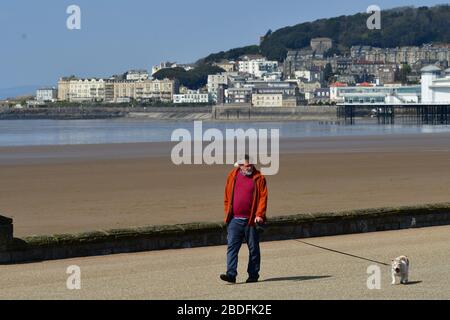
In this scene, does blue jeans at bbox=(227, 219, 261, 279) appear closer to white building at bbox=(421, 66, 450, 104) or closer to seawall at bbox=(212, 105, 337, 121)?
white building at bbox=(421, 66, 450, 104)

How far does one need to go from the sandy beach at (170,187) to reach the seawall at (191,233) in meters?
2.55

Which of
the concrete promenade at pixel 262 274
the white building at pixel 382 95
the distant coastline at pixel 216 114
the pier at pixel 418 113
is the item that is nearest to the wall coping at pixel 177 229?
the concrete promenade at pixel 262 274

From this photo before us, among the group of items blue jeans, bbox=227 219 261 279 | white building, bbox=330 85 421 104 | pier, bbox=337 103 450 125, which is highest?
blue jeans, bbox=227 219 261 279

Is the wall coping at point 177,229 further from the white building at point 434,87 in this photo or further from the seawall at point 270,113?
the seawall at point 270,113

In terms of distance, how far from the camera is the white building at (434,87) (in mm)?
120875

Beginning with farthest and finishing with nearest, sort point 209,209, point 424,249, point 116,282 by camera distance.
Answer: point 209,209 < point 424,249 < point 116,282

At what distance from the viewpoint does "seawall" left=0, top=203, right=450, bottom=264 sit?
11188 millimetres

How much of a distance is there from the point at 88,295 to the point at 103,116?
606 ft

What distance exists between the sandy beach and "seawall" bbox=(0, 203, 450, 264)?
2.55 metres

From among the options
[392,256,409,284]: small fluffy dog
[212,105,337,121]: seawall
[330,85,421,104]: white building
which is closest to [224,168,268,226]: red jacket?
[392,256,409,284]: small fluffy dog

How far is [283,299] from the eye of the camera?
29.0 feet

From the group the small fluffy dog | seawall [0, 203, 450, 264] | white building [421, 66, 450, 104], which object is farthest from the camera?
white building [421, 66, 450, 104]

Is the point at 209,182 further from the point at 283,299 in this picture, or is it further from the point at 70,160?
the point at 283,299
